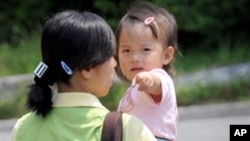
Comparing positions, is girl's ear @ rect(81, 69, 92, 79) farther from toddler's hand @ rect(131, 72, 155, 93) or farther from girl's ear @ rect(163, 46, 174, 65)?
girl's ear @ rect(163, 46, 174, 65)

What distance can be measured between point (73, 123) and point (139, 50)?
2.27 feet

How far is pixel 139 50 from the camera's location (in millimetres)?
2871

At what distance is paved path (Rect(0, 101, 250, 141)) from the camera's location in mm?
8984

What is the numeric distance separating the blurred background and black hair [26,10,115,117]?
665 cm

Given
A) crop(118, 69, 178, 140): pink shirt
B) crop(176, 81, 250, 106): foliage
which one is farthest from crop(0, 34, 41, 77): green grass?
crop(118, 69, 178, 140): pink shirt

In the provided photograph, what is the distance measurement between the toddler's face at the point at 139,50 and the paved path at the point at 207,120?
591 cm

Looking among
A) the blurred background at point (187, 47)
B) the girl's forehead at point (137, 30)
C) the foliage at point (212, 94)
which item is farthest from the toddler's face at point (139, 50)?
the foliage at point (212, 94)

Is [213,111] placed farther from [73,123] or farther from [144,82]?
[73,123]

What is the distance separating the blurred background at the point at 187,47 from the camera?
10055mm

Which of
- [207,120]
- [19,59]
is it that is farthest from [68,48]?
[19,59]

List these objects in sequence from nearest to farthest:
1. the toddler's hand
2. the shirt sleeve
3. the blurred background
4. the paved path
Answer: the shirt sleeve, the toddler's hand, the paved path, the blurred background

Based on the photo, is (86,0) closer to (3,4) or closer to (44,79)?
(3,4)

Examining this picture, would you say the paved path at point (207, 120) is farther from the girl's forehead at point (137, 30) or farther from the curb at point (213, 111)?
the girl's forehead at point (137, 30)

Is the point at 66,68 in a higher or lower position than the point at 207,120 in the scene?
lower
